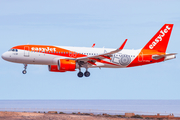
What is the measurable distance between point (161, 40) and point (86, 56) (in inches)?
681

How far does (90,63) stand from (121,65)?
6295mm

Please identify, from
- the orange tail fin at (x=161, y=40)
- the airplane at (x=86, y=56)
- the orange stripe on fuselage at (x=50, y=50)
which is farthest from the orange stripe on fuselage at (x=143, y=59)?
the orange stripe on fuselage at (x=50, y=50)

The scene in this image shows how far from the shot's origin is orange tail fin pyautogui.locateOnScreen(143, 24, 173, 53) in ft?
215

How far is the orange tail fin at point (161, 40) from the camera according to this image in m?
65.6

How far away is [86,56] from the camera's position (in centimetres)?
5828

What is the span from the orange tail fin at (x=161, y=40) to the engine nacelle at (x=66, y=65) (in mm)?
17053

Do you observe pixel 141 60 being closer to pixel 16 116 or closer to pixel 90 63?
pixel 90 63

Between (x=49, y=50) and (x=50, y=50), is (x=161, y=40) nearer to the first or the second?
(x=50, y=50)

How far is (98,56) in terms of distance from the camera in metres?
56.3

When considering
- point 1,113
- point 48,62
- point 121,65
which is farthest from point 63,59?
point 1,113

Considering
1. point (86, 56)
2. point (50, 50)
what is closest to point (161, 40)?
point (86, 56)

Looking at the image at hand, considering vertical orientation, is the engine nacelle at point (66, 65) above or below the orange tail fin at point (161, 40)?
below

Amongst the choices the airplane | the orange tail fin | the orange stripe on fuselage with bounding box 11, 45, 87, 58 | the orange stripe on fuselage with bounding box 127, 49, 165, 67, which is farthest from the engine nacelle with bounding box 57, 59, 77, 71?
the orange tail fin

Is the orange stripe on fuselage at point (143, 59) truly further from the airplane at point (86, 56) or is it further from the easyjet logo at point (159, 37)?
the easyjet logo at point (159, 37)
